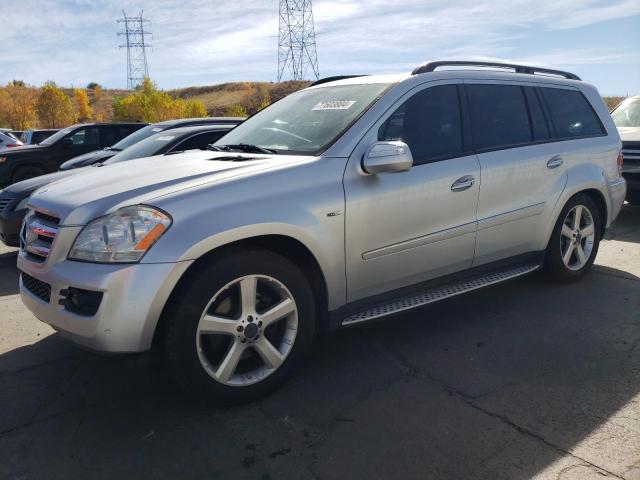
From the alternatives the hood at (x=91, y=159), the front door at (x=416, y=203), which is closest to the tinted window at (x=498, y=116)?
the front door at (x=416, y=203)

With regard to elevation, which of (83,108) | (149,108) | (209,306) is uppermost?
(83,108)

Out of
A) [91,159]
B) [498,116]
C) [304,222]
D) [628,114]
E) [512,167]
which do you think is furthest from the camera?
[628,114]

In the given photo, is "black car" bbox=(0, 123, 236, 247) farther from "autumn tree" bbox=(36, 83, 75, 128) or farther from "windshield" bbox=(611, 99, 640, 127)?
"autumn tree" bbox=(36, 83, 75, 128)

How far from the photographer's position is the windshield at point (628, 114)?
8857 millimetres

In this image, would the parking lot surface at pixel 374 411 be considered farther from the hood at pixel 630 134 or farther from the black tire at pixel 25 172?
the black tire at pixel 25 172

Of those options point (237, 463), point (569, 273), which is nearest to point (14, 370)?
point (237, 463)

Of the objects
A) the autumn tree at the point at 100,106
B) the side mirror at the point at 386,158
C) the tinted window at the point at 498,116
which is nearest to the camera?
the side mirror at the point at 386,158

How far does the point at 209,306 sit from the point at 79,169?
13.6ft

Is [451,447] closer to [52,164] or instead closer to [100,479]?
[100,479]

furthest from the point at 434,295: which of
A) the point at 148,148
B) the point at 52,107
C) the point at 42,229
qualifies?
the point at 52,107

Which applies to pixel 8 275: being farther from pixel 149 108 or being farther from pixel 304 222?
pixel 149 108

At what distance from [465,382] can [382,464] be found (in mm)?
949

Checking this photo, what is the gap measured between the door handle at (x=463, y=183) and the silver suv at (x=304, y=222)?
0.01 meters

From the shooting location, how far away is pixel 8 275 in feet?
19.2
